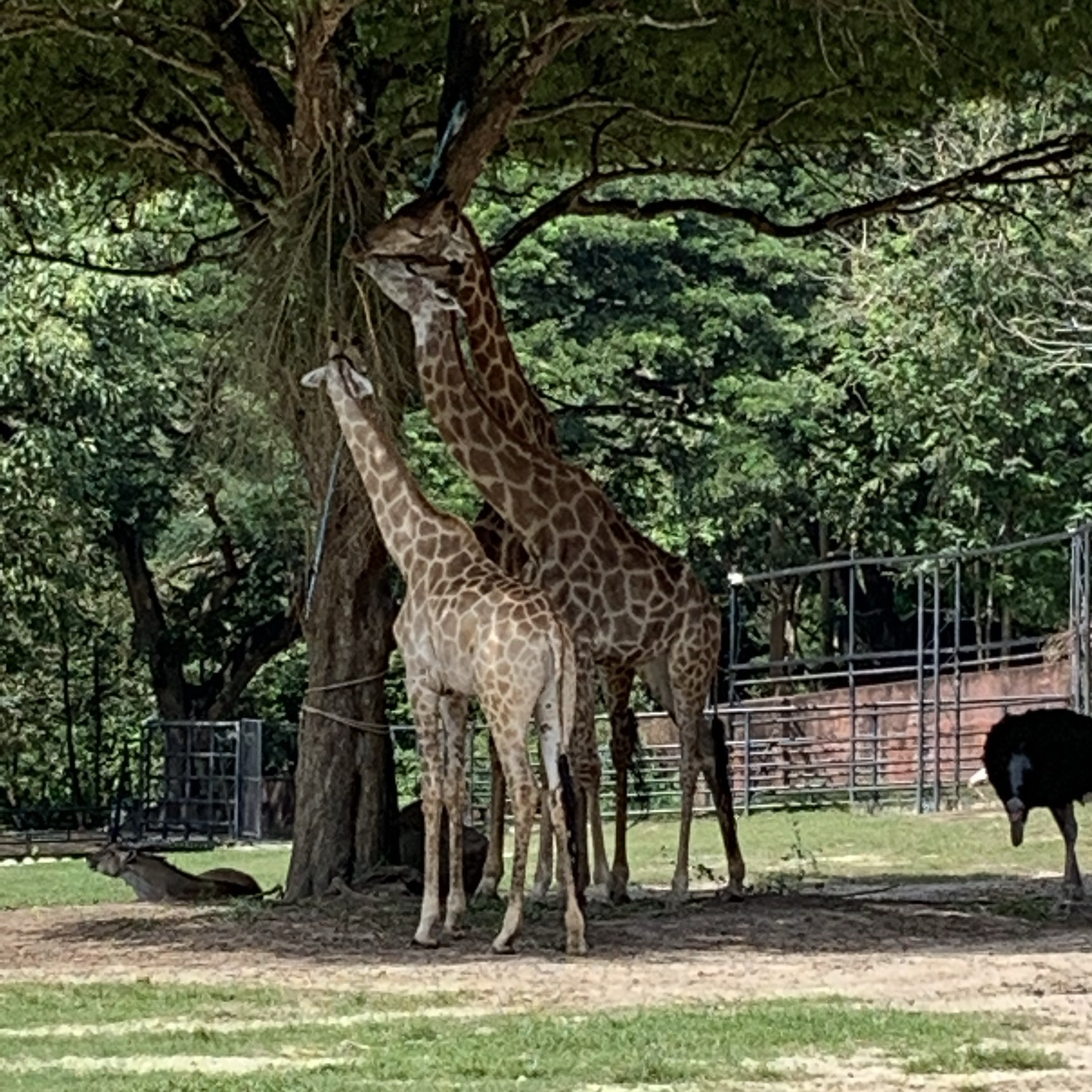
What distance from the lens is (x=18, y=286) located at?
2594 centimetres

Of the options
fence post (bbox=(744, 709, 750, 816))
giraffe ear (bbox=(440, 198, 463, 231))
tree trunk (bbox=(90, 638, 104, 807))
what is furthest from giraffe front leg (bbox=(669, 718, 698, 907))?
tree trunk (bbox=(90, 638, 104, 807))

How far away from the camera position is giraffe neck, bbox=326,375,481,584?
13469 mm

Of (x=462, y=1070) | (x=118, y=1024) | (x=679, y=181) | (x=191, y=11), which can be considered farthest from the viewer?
(x=679, y=181)

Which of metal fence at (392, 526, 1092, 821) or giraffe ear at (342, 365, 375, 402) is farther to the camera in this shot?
metal fence at (392, 526, 1092, 821)

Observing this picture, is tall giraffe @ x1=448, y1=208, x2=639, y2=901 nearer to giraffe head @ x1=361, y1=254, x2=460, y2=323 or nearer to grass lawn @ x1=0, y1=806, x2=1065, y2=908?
giraffe head @ x1=361, y1=254, x2=460, y2=323

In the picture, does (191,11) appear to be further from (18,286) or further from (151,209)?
(18,286)

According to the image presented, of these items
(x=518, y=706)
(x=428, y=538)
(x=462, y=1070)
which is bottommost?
(x=462, y=1070)

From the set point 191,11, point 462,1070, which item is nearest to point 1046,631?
point 191,11

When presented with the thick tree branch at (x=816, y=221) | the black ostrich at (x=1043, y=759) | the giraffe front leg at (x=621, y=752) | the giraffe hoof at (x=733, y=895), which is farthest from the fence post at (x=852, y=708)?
the black ostrich at (x=1043, y=759)

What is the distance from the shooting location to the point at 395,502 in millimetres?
13773

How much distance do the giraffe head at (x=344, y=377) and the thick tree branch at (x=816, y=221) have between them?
291 cm

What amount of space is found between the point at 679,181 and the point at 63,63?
17.8 metres

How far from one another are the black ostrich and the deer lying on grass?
4827 millimetres

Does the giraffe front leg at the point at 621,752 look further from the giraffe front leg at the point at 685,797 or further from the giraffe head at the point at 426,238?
the giraffe head at the point at 426,238
